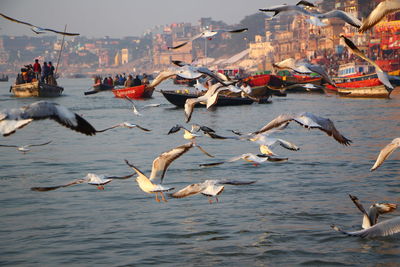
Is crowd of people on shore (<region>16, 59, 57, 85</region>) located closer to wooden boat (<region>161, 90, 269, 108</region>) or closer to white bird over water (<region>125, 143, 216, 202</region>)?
wooden boat (<region>161, 90, 269, 108</region>)

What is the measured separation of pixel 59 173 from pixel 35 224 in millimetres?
4772

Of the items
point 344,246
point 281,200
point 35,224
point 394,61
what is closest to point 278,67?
point 281,200

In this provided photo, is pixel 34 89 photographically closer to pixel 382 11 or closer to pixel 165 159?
pixel 165 159

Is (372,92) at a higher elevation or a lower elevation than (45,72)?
lower

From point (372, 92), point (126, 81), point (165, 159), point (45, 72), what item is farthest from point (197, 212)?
point (126, 81)

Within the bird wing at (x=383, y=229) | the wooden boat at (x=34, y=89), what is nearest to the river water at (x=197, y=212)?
the bird wing at (x=383, y=229)

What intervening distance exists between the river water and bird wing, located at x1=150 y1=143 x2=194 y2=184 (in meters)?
0.89

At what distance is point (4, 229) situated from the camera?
947 cm

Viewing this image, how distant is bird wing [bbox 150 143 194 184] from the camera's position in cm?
800

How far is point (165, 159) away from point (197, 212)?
217cm

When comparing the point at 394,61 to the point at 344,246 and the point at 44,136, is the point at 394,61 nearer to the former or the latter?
the point at 44,136

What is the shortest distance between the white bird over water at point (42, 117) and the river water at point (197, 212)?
5.49ft

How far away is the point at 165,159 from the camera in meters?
8.20

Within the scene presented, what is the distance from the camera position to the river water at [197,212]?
8.10 m
